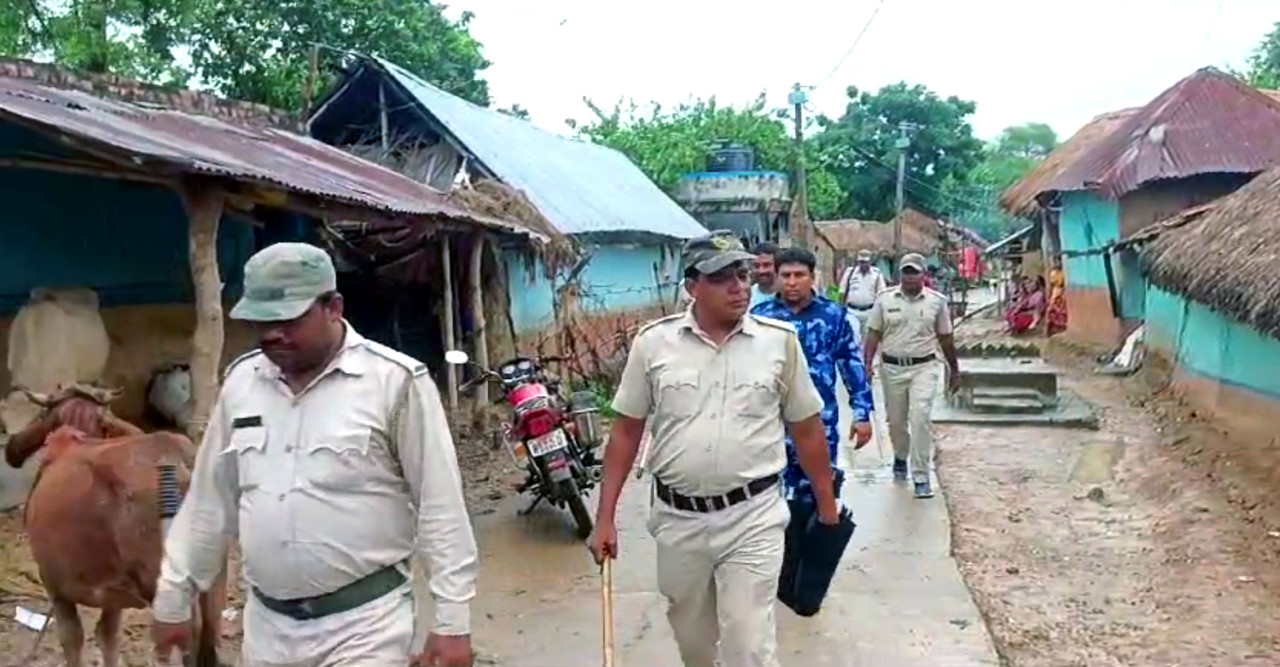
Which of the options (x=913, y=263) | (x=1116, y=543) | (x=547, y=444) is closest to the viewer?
(x=547, y=444)

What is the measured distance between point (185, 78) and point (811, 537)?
797 inches

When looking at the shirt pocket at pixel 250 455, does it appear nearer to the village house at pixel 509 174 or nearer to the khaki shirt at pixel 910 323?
the khaki shirt at pixel 910 323

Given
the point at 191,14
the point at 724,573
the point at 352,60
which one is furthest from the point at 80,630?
the point at 191,14

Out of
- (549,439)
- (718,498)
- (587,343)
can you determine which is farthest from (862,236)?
(718,498)

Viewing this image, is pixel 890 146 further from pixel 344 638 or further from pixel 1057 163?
pixel 344 638

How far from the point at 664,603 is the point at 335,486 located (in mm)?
3919

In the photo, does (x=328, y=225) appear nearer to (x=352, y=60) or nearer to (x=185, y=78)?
(x=352, y=60)

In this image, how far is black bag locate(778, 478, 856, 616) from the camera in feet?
17.4

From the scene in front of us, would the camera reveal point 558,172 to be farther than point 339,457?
Yes

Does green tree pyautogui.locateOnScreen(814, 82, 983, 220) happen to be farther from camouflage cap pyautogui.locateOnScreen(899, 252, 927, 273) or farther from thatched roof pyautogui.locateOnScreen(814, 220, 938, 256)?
camouflage cap pyautogui.locateOnScreen(899, 252, 927, 273)

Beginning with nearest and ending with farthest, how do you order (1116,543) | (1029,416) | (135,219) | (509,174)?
(1116,543) → (135,219) → (1029,416) → (509,174)

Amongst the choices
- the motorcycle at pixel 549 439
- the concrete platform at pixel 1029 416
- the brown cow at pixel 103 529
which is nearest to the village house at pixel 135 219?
the motorcycle at pixel 549 439

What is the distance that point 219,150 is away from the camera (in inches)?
352

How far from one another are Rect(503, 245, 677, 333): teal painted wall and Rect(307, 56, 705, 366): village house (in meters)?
0.02
